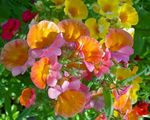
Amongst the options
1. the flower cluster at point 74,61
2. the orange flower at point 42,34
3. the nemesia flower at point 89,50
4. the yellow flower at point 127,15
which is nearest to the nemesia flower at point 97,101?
the flower cluster at point 74,61

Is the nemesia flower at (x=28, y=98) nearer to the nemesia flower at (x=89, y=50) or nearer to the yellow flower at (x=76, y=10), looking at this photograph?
the nemesia flower at (x=89, y=50)

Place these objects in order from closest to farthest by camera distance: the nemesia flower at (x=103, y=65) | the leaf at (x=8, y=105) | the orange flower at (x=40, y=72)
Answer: the orange flower at (x=40, y=72), the nemesia flower at (x=103, y=65), the leaf at (x=8, y=105)

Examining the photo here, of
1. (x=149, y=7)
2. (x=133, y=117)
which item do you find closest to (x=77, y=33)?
(x=133, y=117)

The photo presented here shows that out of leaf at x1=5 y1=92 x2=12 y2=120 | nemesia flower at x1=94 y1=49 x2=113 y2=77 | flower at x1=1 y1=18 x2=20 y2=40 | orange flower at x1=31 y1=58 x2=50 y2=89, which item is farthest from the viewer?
flower at x1=1 y1=18 x2=20 y2=40

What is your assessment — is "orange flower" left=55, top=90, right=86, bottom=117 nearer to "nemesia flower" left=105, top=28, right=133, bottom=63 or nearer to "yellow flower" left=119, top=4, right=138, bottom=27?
"nemesia flower" left=105, top=28, right=133, bottom=63

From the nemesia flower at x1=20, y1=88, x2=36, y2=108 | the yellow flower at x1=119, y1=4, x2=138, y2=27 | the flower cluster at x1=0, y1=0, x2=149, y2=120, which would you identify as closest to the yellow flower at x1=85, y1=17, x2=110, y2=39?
the flower cluster at x1=0, y1=0, x2=149, y2=120

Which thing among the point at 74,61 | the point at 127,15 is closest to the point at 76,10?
the point at 127,15

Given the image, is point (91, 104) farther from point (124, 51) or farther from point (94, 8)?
point (94, 8)

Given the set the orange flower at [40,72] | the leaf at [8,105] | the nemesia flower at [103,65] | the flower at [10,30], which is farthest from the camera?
the flower at [10,30]
